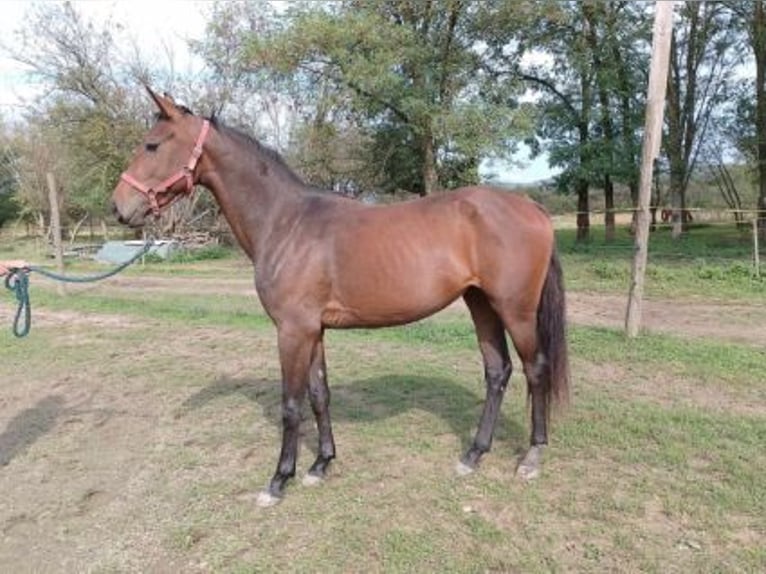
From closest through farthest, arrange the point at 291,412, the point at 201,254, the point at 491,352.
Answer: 1. the point at 291,412
2. the point at 491,352
3. the point at 201,254

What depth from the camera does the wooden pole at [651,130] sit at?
6.13 m

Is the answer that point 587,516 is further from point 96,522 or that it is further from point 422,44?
point 422,44

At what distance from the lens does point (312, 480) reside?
3.77 meters

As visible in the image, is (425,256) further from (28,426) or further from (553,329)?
(28,426)

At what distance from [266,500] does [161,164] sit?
2.00 metres

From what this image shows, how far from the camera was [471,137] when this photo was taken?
15273 millimetres

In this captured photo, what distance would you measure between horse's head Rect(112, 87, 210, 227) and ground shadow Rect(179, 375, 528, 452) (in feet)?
6.47

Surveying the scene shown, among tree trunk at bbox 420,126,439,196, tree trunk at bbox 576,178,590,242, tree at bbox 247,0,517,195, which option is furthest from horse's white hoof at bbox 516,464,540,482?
tree trunk at bbox 576,178,590,242

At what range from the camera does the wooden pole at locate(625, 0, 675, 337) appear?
6133mm

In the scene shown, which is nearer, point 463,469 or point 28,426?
point 463,469

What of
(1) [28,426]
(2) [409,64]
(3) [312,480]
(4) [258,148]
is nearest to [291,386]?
(3) [312,480]

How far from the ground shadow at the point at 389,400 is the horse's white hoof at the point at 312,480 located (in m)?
0.58

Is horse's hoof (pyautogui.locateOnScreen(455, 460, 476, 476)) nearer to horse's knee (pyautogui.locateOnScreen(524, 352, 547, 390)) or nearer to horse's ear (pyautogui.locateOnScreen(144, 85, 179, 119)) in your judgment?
horse's knee (pyautogui.locateOnScreen(524, 352, 547, 390))

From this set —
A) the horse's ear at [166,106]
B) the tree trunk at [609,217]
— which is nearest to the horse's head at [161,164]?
the horse's ear at [166,106]
